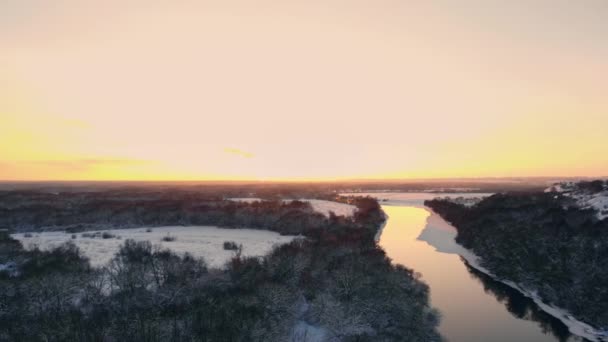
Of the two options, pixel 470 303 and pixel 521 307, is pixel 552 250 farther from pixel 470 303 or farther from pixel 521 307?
pixel 470 303

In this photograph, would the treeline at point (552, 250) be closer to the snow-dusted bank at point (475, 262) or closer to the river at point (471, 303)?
the snow-dusted bank at point (475, 262)

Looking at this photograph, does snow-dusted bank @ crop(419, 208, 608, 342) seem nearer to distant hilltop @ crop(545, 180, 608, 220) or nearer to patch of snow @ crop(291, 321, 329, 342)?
distant hilltop @ crop(545, 180, 608, 220)

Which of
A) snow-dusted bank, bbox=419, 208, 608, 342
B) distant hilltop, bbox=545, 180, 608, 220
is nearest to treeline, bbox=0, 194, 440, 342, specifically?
snow-dusted bank, bbox=419, 208, 608, 342

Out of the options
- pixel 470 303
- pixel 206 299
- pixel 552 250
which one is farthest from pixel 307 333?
pixel 552 250

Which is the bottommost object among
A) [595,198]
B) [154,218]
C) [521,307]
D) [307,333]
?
[521,307]

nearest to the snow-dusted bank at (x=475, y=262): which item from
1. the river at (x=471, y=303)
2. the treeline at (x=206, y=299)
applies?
Result: the river at (x=471, y=303)
